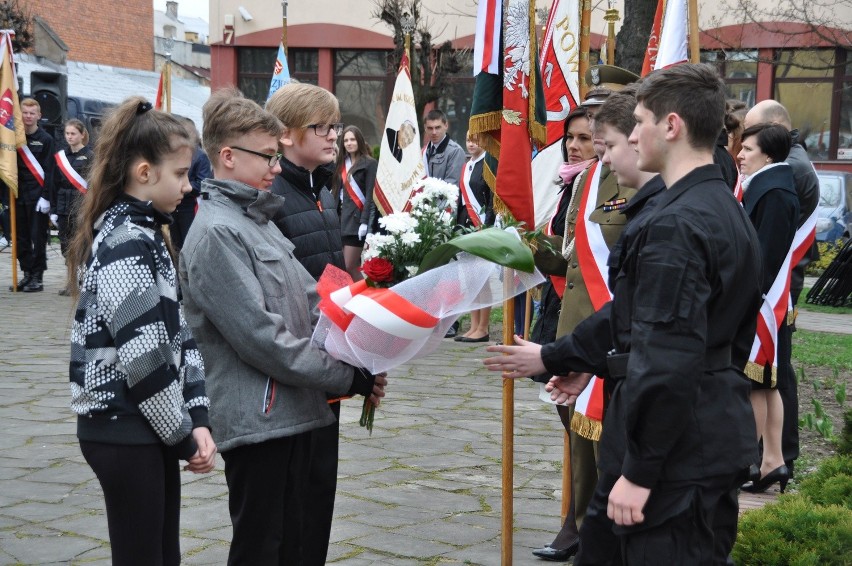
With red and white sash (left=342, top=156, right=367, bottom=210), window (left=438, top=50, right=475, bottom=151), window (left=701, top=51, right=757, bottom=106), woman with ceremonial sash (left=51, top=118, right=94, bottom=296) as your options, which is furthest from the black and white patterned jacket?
window (left=438, top=50, right=475, bottom=151)

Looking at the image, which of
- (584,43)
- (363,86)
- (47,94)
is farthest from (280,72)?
(363,86)

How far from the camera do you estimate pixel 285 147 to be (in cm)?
399

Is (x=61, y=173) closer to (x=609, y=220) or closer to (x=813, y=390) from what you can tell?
(x=813, y=390)

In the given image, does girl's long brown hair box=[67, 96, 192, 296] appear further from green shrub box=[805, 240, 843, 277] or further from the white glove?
green shrub box=[805, 240, 843, 277]

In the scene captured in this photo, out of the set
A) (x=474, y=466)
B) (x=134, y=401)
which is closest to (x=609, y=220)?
(x=134, y=401)

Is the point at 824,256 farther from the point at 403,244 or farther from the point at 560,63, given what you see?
the point at 403,244

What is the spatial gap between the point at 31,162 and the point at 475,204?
6.65 meters

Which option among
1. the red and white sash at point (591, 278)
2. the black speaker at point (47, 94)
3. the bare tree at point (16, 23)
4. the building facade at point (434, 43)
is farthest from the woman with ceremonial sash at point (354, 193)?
the bare tree at point (16, 23)

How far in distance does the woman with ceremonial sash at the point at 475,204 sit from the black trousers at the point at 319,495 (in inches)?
247

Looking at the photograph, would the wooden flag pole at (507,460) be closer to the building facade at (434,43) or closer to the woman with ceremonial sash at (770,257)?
the woman with ceremonial sash at (770,257)

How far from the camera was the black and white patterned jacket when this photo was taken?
3.07 meters

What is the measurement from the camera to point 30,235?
14.3 metres

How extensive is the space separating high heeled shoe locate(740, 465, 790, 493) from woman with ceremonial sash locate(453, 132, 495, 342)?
453 centimetres

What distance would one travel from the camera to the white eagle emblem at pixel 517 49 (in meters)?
4.84
